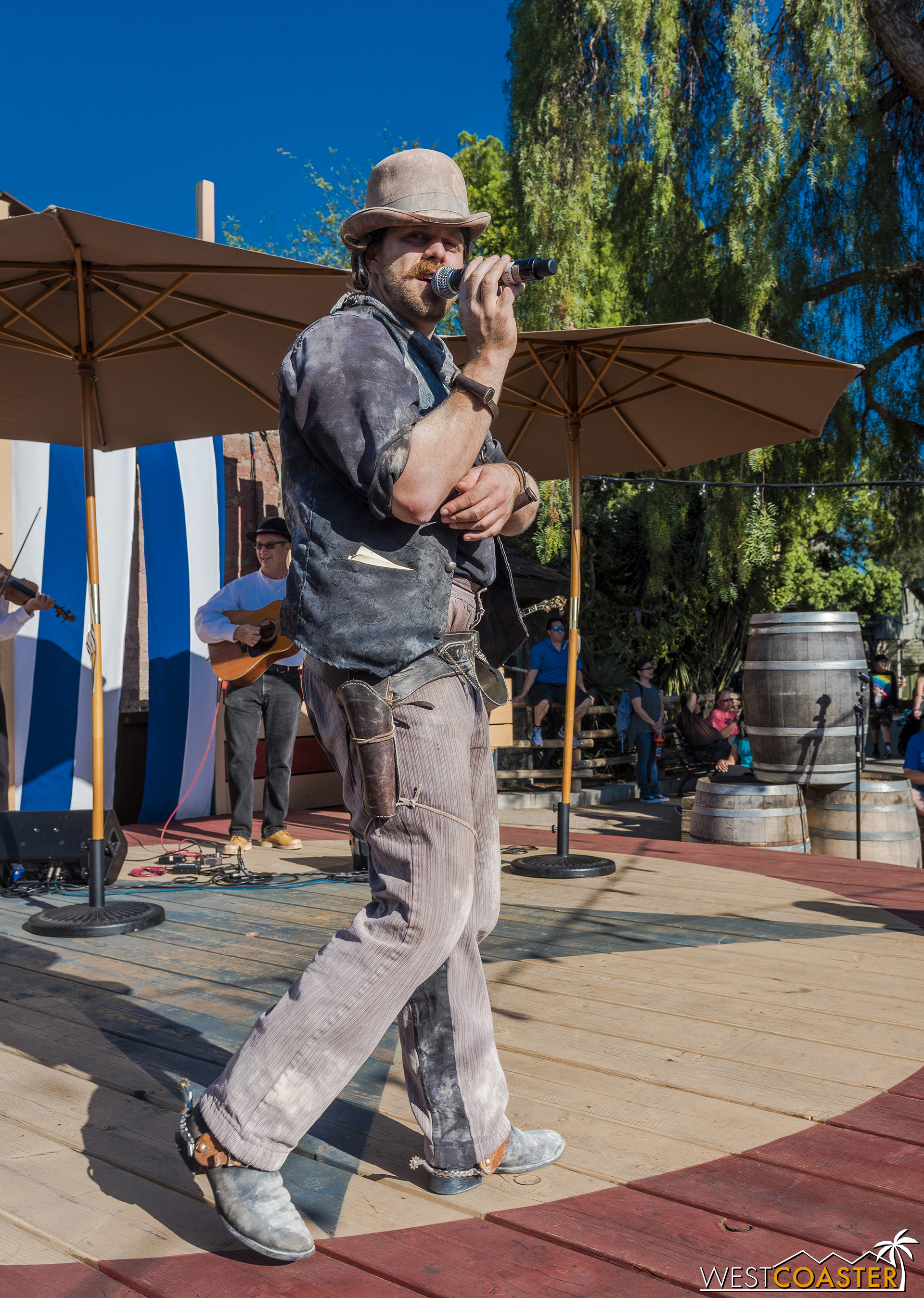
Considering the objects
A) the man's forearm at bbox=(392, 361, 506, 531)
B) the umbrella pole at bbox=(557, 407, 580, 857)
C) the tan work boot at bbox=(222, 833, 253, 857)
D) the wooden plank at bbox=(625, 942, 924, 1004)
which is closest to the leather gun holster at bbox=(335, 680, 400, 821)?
the man's forearm at bbox=(392, 361, 506, 531)

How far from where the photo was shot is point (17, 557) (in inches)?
219

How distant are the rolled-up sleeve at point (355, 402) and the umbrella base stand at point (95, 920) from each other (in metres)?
2.47

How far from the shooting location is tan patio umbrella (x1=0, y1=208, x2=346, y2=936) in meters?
3.22

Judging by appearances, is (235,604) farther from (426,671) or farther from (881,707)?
(881,707)

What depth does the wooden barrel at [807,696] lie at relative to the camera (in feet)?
21.1

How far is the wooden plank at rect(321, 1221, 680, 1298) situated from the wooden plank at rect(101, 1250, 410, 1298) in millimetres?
27

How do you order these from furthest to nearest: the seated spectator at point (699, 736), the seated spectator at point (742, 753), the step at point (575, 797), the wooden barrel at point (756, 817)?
the seated spectator at point (699, 736) < the seated spectator at point (742, 753) < the step at point (575, 797) < the wooden barrel at point (756, 817)

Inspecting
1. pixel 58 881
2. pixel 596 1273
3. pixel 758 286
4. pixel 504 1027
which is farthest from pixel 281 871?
pixel 758 286

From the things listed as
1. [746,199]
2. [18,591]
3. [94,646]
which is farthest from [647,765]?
[94,646]

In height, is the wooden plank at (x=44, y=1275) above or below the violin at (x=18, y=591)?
below

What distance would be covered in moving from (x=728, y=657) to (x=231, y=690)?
11.7 meters

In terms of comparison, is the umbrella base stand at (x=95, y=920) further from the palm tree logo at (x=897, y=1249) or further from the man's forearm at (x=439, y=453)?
the palm tree logo at (x=897, y=1249)

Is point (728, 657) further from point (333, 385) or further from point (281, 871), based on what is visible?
point (333, 385)

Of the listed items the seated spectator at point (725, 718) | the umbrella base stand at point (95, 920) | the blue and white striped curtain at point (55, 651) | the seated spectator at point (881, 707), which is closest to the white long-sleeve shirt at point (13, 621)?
the blue and white striped curtain at point (55, 651)
